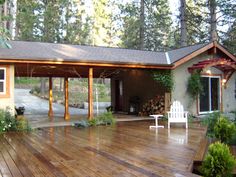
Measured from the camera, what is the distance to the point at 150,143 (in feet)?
23.0

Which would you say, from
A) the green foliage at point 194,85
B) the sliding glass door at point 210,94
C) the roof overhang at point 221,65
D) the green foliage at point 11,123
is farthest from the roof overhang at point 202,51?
the green foliage at point 11,123

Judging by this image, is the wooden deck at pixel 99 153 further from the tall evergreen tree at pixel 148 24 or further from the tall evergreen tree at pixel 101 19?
the tall evergreen tree at pixel 101 19

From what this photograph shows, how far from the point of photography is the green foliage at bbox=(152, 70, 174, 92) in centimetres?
1286

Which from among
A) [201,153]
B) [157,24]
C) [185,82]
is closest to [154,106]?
[185,82]

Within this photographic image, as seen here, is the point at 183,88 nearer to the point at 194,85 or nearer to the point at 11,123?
the point at 194,85

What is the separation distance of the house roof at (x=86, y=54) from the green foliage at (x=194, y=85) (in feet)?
3.04

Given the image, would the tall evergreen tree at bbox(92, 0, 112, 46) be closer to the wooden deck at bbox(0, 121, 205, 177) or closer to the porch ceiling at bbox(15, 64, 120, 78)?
the porch ceiling at bbox(15, 64, 120, 78)

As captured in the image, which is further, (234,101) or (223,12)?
(223,12)

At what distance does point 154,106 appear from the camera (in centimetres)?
1387

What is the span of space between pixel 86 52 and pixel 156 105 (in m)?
4.01

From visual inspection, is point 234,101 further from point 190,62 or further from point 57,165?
point 57,165

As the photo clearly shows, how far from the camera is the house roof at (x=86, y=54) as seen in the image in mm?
9953

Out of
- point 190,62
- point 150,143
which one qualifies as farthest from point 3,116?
point 190,62

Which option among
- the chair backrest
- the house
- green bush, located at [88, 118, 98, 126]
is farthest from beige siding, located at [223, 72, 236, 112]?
green bush, located at [88, 118, 98, 126]
